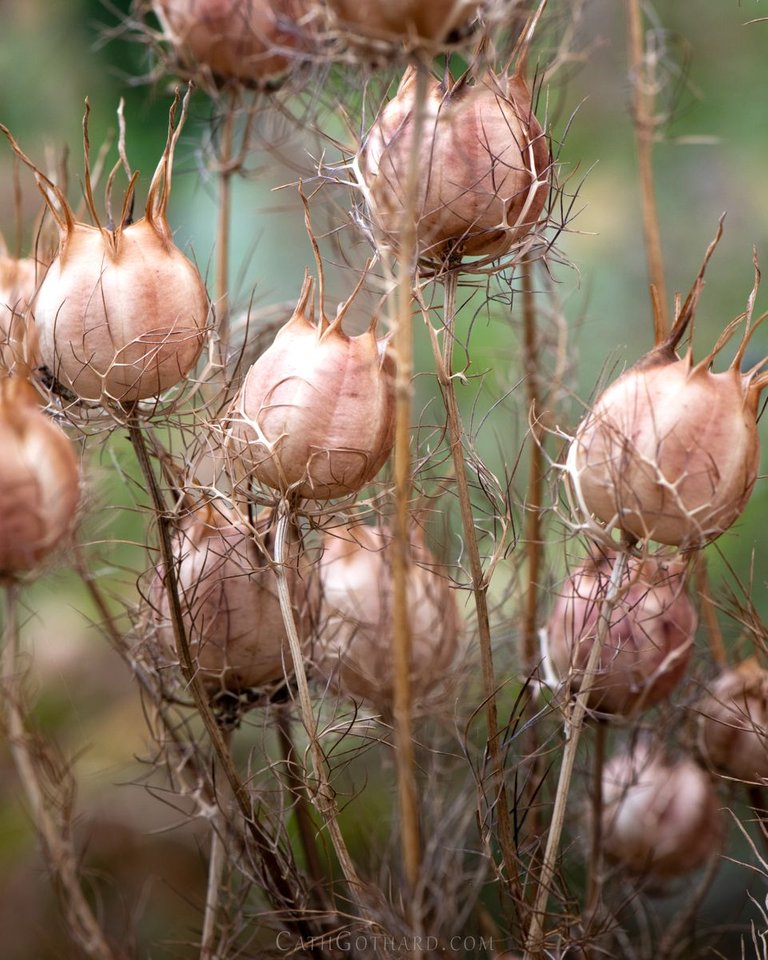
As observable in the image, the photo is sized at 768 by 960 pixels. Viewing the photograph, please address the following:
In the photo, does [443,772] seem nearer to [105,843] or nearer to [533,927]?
[533,927]

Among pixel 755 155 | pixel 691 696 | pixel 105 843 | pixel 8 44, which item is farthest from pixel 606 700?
pixel 8 44

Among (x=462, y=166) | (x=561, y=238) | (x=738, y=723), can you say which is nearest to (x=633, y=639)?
(x=738, y=723)

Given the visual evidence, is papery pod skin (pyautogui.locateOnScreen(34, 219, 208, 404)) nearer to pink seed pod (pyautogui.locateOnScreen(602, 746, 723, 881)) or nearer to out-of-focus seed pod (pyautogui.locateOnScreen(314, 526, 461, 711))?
out-of-focus seed pod (pyautogui.locateOnScreen(314, 526, 461, 711))

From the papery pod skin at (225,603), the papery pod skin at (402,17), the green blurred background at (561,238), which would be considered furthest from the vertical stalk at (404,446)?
the green blurred background at (561,238)

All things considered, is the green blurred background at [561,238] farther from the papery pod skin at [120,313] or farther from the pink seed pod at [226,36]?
the papery pod skin at [120,313]

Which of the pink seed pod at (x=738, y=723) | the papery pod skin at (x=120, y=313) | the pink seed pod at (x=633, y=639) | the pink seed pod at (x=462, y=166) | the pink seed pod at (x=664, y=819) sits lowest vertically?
the pink seed pod at (x=664, y=819)

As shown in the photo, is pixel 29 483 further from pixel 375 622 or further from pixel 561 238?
pixel 561 238

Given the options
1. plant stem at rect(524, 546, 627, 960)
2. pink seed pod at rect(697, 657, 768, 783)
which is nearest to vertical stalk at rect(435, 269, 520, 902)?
plant stem at rect(524, 546, 627, 960)
